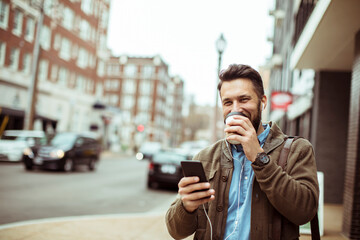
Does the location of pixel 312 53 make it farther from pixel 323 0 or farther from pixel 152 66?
pixel 152 66

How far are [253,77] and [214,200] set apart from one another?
29.8 inches

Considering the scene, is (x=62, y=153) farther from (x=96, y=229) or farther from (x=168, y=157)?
(x=96, y=229)

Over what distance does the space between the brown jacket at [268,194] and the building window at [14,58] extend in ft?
105

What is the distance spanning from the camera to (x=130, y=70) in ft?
290

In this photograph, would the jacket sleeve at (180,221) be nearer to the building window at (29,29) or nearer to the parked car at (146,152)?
the building window at (29,29)

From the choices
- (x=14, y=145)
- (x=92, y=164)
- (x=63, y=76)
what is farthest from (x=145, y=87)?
(x=92, y=164)

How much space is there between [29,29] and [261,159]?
35029 mm

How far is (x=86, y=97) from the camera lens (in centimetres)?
4534

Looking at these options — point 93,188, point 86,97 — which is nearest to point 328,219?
point 93,188

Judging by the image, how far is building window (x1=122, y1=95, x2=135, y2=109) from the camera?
8800 centimetres

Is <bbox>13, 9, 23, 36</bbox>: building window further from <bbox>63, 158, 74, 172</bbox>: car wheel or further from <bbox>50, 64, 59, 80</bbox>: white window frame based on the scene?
<bbox>63, 158, 74, 172</bbox>: car wheel

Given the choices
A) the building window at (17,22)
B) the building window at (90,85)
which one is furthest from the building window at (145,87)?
the building window at (17,22)

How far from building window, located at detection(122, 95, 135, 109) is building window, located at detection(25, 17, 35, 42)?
177ft

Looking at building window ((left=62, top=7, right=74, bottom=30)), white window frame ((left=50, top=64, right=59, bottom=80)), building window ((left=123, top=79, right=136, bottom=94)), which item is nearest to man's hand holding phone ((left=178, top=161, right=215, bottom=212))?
white window frame ((left=50, top=64, right=59, bottom=80))
